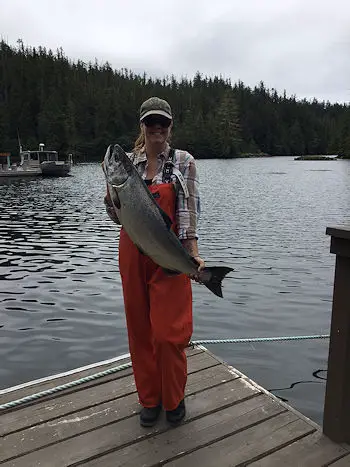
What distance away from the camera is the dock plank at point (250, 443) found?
3018 millimetres

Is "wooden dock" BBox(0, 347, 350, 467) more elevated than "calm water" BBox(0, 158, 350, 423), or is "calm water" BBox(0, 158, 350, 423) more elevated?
"wooden dock" BBox(0, 347, 350, 467)

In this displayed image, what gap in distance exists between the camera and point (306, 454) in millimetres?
3074

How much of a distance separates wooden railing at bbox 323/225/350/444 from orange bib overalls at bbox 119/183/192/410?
1.03m

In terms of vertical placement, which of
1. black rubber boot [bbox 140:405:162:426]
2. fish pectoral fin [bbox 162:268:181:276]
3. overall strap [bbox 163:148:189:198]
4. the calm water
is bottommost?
the calm water

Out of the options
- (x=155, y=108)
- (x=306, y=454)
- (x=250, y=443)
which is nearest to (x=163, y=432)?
(x=250, y=443)

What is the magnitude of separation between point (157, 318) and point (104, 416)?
104cm

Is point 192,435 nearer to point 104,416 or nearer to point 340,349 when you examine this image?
point 104,416

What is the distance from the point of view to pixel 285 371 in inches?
249

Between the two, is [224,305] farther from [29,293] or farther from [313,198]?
[313,198]

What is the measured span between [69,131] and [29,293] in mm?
90875

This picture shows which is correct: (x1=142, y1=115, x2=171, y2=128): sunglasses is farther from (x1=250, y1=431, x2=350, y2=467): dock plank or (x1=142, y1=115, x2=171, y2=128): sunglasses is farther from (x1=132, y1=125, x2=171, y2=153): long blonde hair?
(x1=250, y1=431, x2=350, y2=467): dock plank

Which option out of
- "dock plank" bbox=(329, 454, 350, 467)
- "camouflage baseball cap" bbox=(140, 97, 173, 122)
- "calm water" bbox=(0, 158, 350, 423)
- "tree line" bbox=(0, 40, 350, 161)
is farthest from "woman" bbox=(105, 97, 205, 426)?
"tree line" bbox=(0, 40, 350, 161)

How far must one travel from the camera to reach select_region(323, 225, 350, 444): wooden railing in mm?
2969

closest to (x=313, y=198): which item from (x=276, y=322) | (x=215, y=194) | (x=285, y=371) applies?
(x=215, y=194)
